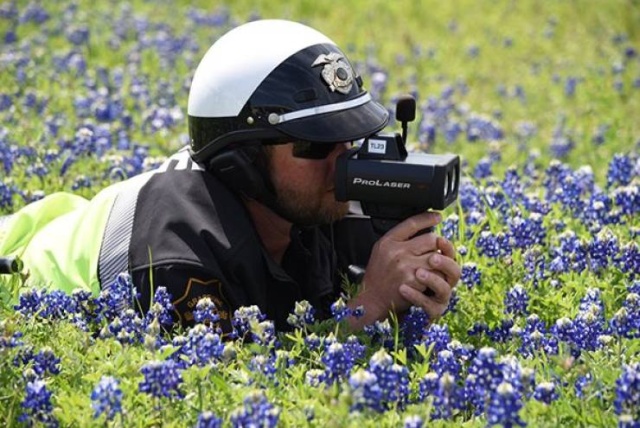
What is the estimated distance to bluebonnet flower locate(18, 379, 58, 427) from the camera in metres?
3.24

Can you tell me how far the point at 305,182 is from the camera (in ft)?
14.4

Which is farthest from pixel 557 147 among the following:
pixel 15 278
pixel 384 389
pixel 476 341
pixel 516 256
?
pixel 384 389

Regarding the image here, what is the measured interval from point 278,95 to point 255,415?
5.53ft

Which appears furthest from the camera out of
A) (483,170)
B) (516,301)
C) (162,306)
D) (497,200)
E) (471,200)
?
(483,170)

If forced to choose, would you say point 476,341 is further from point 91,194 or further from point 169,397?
point 91,194

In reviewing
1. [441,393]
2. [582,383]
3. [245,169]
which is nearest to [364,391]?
[441,393]

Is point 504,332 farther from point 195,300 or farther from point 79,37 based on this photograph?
point 79,37

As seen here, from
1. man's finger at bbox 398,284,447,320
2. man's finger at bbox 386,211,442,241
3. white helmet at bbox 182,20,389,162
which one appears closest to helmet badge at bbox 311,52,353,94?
white helmet at bbox 182,20,389,162

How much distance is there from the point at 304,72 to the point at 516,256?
120 centimetres

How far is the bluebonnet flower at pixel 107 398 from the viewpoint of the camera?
3.11 m

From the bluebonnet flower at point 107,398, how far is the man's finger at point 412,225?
140 cm

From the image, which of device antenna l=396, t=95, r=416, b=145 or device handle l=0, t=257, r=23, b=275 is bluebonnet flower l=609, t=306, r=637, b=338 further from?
device handle l=0, t=257, r=23, b=275

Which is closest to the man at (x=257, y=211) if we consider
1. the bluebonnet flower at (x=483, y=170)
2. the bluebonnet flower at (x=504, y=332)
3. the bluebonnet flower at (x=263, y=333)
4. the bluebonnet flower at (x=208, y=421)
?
the bluebonnet flower at (x=504, y=332)

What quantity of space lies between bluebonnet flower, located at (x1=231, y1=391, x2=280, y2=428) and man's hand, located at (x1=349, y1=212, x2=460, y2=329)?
1.21m
